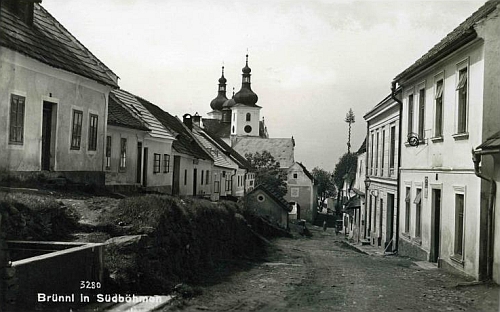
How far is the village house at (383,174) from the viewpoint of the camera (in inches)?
862

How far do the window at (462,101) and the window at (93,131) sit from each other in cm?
964

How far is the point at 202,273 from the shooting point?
37.1 ft

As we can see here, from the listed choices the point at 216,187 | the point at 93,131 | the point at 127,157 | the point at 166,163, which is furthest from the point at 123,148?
the point at 216,187

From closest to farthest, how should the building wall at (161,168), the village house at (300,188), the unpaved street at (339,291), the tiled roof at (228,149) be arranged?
the unpaved street at (339,291) → the building wall at (161,168) → the tiled roof at (228,149) → the village house at (300,188)

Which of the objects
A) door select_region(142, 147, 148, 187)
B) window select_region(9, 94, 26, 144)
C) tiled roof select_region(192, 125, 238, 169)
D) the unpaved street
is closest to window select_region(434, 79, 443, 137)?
the unpaved street

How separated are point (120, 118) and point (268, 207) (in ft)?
69.2

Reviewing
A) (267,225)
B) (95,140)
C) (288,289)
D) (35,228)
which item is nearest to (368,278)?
(288,289)

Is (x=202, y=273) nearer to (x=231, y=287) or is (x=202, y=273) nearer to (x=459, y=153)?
(x=231, y=287)

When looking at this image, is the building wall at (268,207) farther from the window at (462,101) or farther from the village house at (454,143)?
the window at (462,101)

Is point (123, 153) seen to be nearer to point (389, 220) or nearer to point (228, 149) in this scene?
point (389, 220)

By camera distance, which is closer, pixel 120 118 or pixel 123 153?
pixel 120 118

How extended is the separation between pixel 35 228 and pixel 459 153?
28.5 feet

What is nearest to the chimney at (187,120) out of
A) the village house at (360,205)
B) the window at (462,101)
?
the village house at (360,205)

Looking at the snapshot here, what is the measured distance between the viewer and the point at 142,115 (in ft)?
79.9
